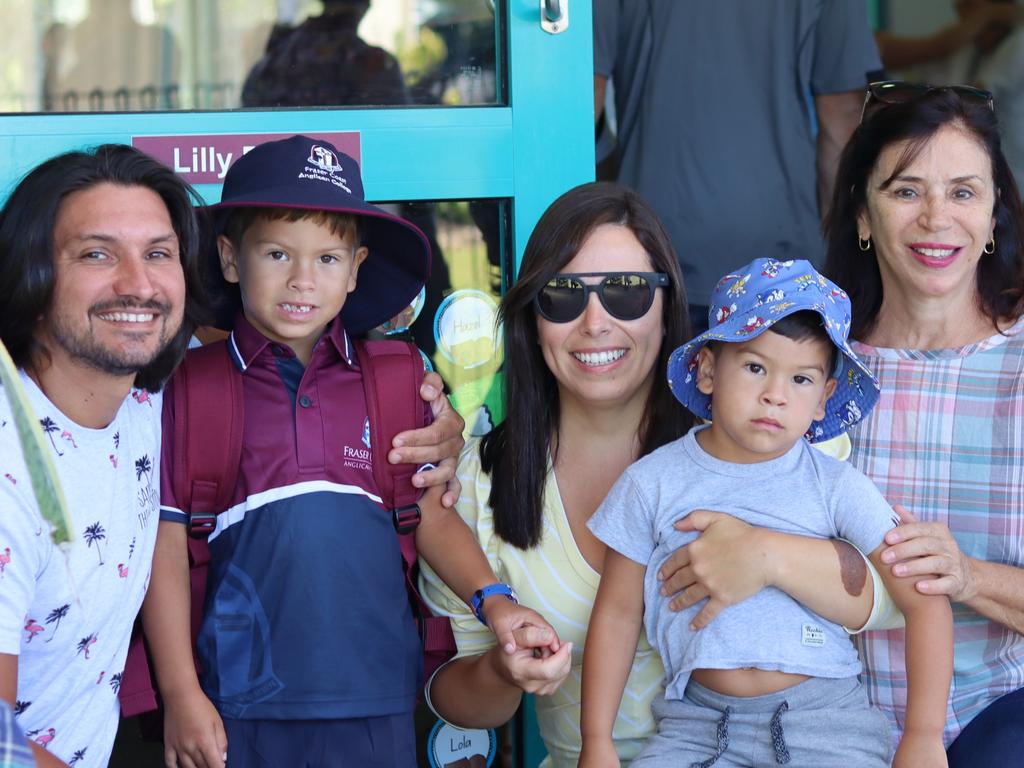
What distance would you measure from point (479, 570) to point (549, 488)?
25cm

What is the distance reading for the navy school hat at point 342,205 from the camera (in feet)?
8.16

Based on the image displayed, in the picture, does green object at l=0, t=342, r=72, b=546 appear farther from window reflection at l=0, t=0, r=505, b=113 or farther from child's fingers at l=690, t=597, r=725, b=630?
window reflection at l=0, t=0, r=505, b=113

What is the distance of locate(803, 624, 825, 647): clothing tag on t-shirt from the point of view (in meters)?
2.34

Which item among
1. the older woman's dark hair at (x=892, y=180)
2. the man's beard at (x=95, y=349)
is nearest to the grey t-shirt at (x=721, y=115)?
the older woman's dark hair at (x=892, y=180)

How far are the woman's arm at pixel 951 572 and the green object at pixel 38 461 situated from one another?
170cm

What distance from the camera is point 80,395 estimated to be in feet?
7.41

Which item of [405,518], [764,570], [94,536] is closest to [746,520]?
[764,570]

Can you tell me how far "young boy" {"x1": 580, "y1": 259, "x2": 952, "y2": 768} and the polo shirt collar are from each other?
2.13ft

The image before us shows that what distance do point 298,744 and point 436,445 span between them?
0.67 metres

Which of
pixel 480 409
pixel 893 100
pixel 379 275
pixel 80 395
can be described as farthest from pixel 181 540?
pixel 893 100

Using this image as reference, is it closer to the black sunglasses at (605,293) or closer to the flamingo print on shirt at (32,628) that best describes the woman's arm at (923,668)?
the black sunglasses at (605,293)

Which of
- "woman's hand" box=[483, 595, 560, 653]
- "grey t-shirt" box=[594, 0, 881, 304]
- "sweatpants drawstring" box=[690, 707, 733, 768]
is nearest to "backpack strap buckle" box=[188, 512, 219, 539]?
"woman's hand" box=[483, 595, 560, 653]

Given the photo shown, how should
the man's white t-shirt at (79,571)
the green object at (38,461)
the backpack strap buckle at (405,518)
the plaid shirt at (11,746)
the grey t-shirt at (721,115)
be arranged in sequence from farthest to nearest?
1. the grey t-shirt at (721,115)
2. the backpack strap buckle at (405,518)
3. the man's white t-shirt at (79,571)
4. the plaid shirt at (11,746)
5. the green object at (38,461)

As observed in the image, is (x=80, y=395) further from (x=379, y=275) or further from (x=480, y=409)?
(x=480, y=409)
